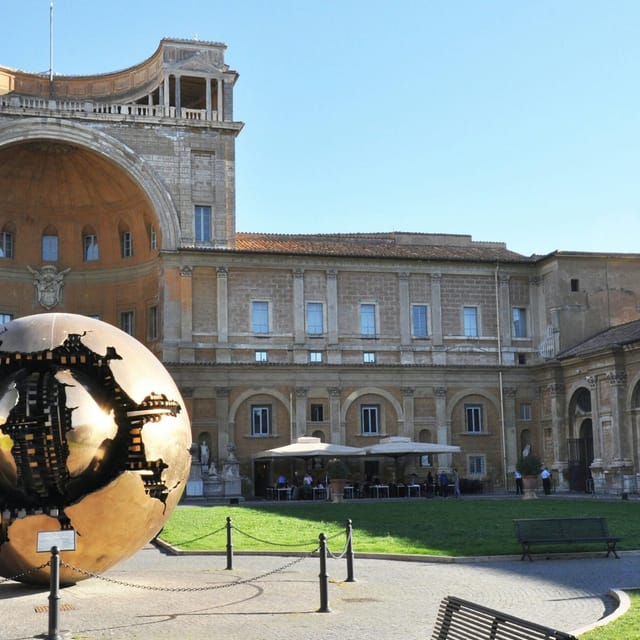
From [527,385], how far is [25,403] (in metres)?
40.6

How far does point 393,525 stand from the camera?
26641 millimetres

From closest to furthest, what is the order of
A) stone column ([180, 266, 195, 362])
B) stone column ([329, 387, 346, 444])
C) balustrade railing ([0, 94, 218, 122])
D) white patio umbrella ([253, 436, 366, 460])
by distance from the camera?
white patio umbrella ([253, 436, 366, 460]) → balustrade railing ([0, 94, 218, 122]) → stone column ([180, 266, 195, 362]) → stone column ([329, 387, 346, 444])

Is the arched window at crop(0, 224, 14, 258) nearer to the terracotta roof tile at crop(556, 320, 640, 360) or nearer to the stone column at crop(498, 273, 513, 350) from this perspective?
the stone column at crop(498, 273, 513, 350)

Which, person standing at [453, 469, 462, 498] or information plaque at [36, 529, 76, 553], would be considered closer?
information plaque at [36, 529, 76, 553]

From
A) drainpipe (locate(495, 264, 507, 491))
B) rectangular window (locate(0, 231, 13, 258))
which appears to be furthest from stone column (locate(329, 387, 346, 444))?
rectangular window (locate(0, 231, 13, 258))

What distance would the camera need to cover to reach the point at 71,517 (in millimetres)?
13414

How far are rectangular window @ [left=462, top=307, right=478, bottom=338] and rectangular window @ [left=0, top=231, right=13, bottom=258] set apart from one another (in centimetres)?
2248

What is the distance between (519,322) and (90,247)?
71.9 ft

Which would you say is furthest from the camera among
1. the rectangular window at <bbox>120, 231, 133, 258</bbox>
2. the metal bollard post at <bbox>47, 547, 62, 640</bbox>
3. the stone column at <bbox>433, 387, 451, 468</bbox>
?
the rectangular window at <bbox>120, 231, 133, 258</bbox>

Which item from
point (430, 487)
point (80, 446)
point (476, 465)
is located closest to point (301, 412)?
point (430, 487)

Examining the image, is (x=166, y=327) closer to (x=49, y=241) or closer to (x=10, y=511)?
(x=49, y=241)

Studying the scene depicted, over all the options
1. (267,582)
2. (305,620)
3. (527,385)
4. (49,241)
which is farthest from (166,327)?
(305,620)

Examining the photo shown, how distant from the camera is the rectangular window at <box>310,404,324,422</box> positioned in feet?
161

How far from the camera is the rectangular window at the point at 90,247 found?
51.7m
